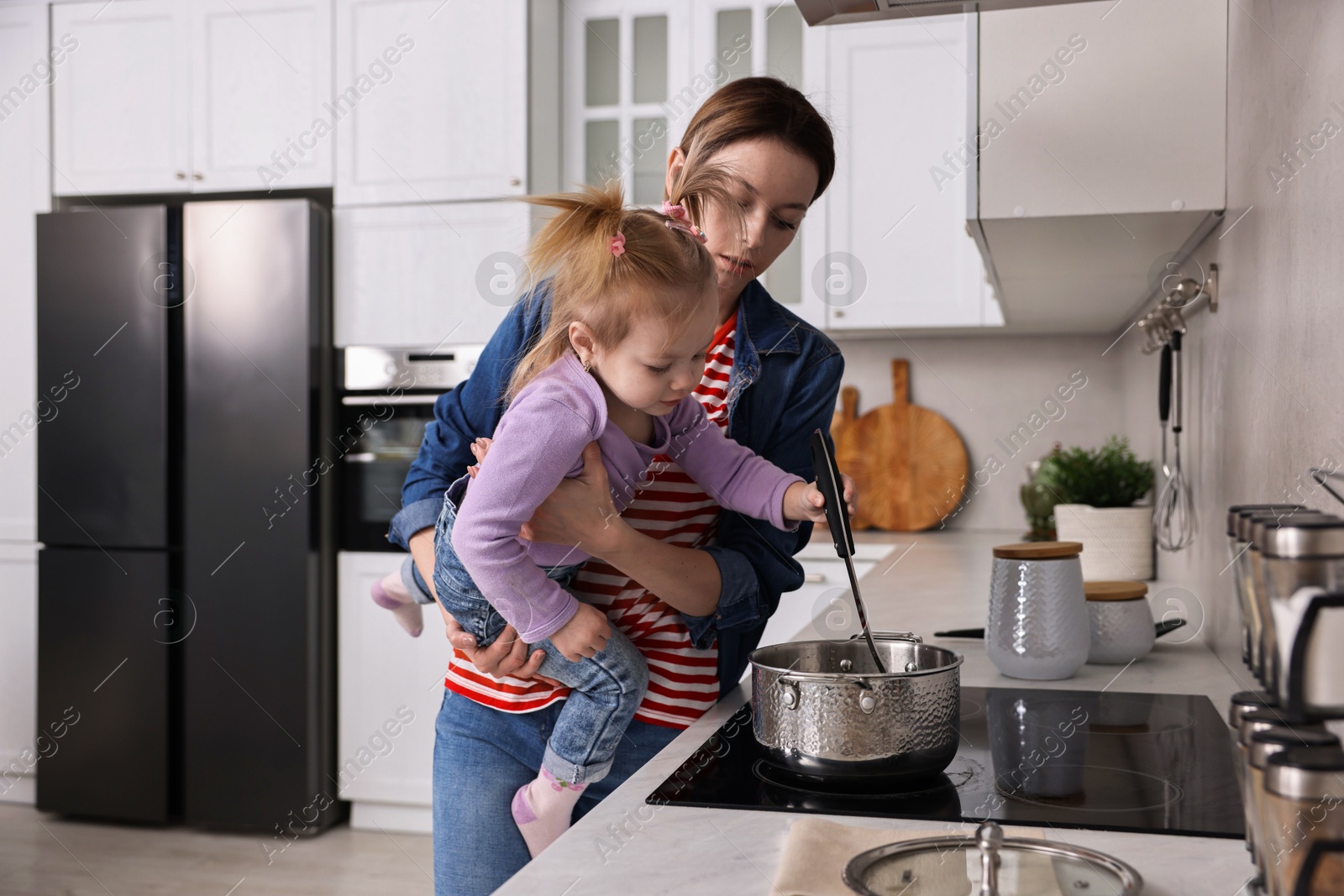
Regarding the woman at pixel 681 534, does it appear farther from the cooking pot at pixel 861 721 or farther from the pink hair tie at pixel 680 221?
the cooking pot at pixel 861 721

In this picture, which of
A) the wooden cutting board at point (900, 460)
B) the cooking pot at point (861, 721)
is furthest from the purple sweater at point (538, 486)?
the wooden cutting board at point (900, 460)

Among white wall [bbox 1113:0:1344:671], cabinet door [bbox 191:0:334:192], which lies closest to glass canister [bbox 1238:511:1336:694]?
white wall [bbox 1113:0:1344:671]

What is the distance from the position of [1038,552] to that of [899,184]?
1.83 meters

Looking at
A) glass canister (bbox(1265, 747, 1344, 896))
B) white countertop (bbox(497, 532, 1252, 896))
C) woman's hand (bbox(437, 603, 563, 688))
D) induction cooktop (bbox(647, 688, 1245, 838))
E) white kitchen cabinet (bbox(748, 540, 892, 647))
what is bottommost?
white kitchen cabinet (bbox(748, 540, 892, 647))

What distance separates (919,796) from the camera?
30.8 inches

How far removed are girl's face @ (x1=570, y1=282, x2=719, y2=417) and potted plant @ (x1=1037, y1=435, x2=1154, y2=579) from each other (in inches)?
56.3

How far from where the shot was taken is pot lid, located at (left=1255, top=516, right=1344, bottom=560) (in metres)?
0.40

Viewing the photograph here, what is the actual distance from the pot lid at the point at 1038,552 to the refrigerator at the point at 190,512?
2041 mm

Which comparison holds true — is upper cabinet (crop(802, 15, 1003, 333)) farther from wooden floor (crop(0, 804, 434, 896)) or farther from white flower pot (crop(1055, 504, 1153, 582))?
wooden floor (crop(0, 804, 434, 896))

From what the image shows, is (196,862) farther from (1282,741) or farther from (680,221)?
(1282,741)

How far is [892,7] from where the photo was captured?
1098 millimetres

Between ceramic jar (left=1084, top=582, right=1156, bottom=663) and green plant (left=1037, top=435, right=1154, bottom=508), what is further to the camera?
green plant (left=1037, top=435, right=1154, bottom=508)

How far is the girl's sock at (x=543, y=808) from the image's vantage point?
100 centimetres

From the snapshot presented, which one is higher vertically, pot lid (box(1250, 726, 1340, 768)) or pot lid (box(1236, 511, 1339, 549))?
pot lid (box(1236, 511, 1339, 549))
